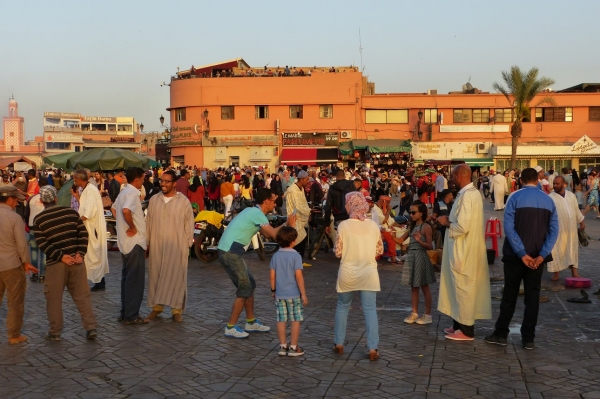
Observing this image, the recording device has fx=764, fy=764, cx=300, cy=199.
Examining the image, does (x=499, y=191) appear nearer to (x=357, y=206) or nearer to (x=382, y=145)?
(x=382, y=145)

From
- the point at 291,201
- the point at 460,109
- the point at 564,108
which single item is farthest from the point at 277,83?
the point at 291,201

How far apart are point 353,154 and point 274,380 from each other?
144 ft

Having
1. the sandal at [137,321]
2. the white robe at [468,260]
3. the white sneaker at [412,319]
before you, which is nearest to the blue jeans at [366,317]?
the white robe at [468,260]

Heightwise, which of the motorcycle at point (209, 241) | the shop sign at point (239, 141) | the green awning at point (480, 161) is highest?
the shop sign at point (239, 141)

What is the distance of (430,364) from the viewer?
6762mm

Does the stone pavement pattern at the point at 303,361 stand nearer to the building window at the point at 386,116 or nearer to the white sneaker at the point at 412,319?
the white sneaker at the point at 412,319

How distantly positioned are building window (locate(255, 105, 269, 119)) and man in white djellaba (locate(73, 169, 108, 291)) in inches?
1606

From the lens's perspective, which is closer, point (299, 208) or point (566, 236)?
point (566, 236)

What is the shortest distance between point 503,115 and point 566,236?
40.7 metres

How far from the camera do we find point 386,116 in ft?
167

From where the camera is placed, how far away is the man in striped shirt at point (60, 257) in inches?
306

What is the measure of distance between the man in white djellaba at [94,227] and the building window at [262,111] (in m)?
40.8

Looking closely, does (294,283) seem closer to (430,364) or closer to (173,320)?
(430,364)

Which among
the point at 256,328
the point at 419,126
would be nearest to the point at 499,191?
the point at 419,126
